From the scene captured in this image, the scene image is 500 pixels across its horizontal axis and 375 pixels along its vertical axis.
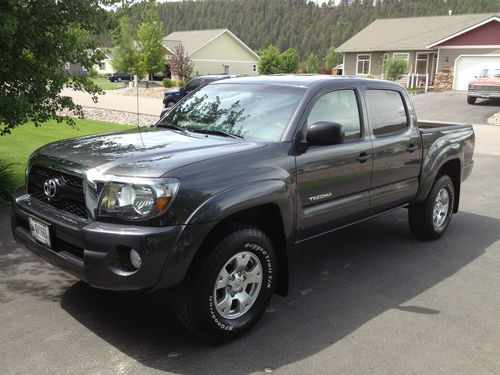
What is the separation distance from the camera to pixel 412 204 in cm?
569

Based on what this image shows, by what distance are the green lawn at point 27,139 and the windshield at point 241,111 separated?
334cm

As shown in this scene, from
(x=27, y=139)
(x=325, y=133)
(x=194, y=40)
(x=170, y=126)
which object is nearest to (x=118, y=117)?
(x=27, y=139)

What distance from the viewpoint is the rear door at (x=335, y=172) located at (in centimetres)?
408

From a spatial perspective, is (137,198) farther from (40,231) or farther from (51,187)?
(40,231)

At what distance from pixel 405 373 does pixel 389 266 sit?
6.39 ft

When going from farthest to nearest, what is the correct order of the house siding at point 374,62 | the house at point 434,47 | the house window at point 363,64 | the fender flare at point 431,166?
the house window at point 363,64 < the house siding at point 374,62 < the house at point 434,47 < the fender flare at point 431,166

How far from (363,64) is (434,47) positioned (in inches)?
288

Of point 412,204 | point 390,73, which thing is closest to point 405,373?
point 412,204

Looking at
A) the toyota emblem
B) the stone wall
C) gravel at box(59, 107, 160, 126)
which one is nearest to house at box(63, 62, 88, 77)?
the toyota emblem

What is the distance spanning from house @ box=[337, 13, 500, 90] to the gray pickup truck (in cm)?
3313

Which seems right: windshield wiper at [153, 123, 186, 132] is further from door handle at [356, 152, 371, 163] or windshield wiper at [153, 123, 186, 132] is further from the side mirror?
door handle at [356, 152, 371, 163]

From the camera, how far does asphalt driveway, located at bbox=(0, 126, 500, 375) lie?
3.32m

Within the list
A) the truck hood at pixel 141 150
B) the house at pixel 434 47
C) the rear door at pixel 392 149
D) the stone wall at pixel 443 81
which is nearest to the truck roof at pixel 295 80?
the rear door at pixel 392 149

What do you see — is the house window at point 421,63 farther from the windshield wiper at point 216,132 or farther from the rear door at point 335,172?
the windshield wiper at point 216,132
